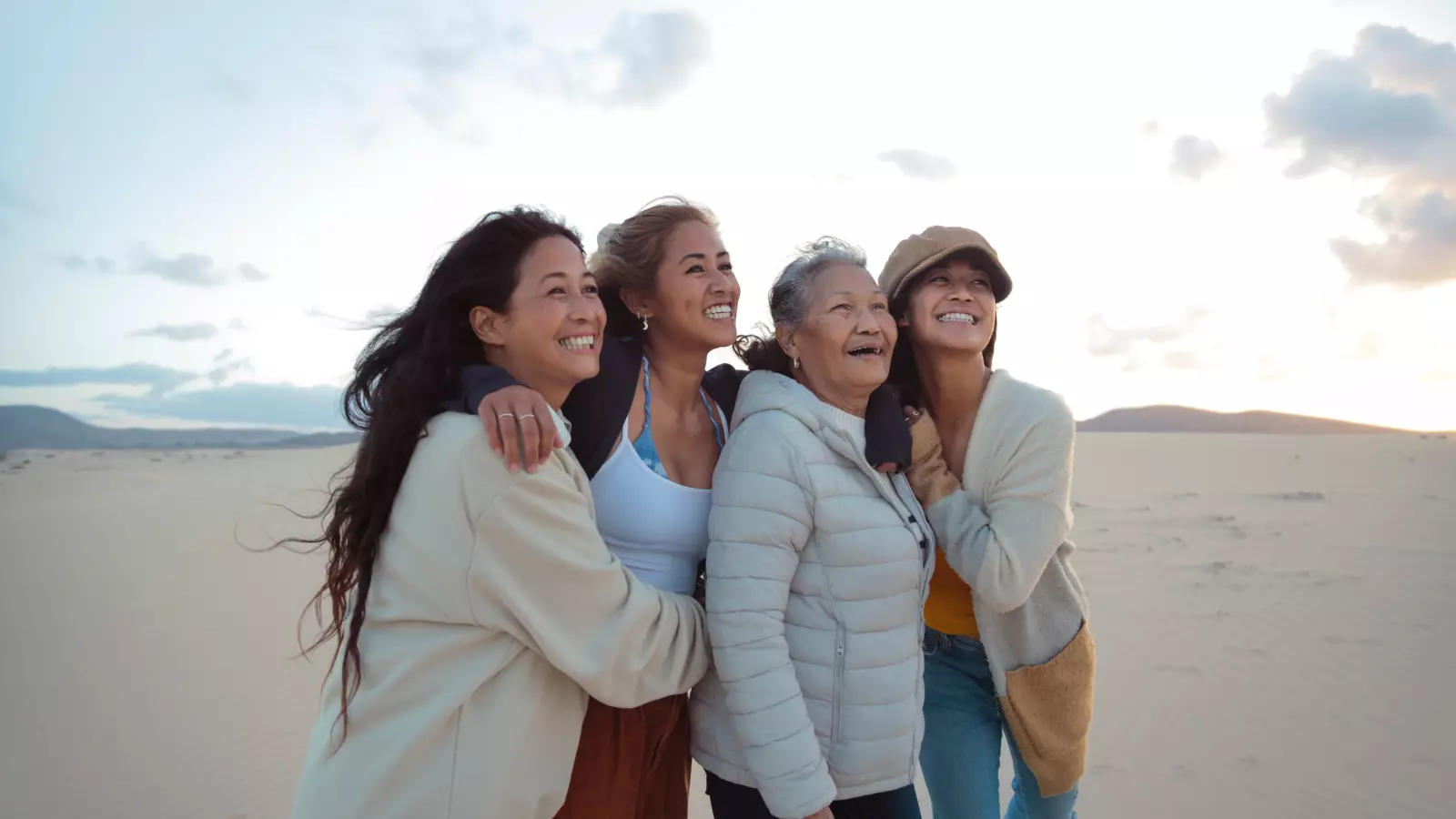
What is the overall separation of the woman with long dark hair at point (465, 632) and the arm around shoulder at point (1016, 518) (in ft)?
2.92

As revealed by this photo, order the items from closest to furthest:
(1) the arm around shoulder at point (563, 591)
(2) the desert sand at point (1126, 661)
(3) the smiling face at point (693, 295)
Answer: (1) the arm around shoulder at point (563, 591)
(3) the smiling face at point (693, 295)
(2) the desert sand at point (1126, 661)

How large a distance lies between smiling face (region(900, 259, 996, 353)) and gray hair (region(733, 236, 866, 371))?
1.03ft

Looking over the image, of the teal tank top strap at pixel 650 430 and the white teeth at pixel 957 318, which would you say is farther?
the white teeth at pixel 957 318

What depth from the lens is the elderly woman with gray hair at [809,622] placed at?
2.32 m

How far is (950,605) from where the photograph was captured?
301cm

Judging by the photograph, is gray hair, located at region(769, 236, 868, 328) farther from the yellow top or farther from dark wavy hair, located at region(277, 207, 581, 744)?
the yellow top

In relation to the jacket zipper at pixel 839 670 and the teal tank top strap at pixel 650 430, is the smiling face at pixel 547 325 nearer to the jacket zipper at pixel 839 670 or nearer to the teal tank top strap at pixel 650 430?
the teal tank top strap at pixel 650 430

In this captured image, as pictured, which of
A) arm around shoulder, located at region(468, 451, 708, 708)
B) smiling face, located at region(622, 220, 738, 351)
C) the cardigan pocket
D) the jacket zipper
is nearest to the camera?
arm around shoulder, located at region(468, 451, 708, 708)

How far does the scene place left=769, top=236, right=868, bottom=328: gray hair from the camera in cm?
286

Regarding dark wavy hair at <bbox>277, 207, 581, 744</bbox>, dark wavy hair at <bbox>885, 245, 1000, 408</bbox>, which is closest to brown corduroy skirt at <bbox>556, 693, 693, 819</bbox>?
dark wavy hair at <bbox>277, 207, 581, 744</bbox>

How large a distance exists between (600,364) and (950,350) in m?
1.19

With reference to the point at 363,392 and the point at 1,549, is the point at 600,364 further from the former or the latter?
the point at 1,549

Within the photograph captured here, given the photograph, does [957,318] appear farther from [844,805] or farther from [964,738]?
[844,805]

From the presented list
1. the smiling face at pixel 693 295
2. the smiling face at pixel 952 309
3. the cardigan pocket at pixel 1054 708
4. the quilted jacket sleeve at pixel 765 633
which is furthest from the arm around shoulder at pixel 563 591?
the smiling face at pixel 952 309
